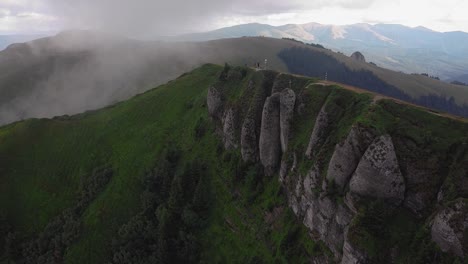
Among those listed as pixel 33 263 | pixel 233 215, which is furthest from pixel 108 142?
pixel 233 215

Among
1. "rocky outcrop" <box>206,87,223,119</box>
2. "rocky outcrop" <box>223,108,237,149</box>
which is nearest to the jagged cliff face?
"rocky outcrop" <box>223,108,237,149</box>

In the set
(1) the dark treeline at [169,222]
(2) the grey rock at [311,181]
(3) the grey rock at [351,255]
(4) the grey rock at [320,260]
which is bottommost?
(1) the dark treeline at [169,222]

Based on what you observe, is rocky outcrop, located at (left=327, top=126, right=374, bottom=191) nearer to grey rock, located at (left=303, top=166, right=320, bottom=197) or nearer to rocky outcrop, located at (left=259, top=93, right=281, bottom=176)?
grey rock, located at (left=303, top=166, right=320, bottom=197)

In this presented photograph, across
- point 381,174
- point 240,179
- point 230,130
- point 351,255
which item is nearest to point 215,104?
point 230,130

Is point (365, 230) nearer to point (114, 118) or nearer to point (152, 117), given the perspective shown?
point (152, 117)

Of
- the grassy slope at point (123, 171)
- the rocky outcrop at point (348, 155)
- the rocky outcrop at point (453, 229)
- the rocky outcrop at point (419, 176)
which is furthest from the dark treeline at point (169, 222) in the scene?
the rocky outcrop at point (453, 229)

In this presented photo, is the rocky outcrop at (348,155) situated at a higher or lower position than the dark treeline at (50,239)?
higher

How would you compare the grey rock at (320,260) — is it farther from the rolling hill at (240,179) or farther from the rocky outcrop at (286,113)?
the rocky outcrop at (286,113)
